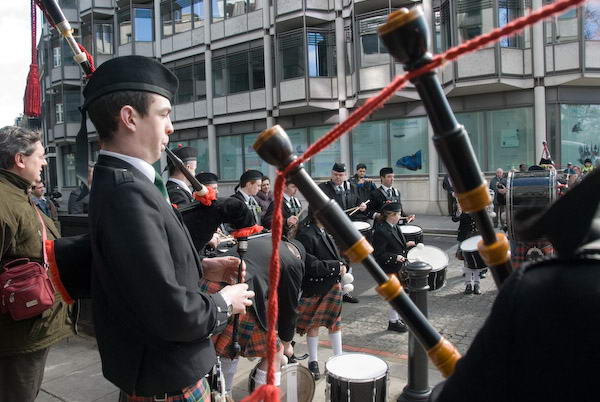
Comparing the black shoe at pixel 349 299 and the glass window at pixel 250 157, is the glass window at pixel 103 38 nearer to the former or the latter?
the glass window at pixel 250 157

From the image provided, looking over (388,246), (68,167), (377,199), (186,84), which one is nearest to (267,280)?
(388,246)

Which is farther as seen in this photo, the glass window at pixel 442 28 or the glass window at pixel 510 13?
the glass window at pixel 442 28

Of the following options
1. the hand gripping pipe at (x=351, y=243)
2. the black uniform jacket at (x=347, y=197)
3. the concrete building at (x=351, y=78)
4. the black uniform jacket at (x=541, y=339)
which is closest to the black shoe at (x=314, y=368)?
the hand gripping pipe at (x=351, y=243)

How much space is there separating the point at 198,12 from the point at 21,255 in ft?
70.8

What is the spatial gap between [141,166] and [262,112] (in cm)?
1857

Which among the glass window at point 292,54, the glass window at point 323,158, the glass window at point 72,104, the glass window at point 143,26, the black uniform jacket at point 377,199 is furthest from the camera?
the glass window at point 72,104

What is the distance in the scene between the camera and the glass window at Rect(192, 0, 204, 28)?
21.8m

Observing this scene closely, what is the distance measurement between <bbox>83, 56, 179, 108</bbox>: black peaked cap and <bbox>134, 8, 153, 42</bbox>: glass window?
82.3 feet

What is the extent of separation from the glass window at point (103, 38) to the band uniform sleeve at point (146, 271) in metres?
28.4

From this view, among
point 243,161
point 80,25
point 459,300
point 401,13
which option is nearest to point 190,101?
point 243,161

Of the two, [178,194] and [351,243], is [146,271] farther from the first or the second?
[178,194]

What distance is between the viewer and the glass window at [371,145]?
56.9ft

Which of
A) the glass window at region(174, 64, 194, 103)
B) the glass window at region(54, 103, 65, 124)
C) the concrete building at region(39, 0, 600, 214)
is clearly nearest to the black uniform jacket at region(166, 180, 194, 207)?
the concrete building at region(39, 0, 600, 214)

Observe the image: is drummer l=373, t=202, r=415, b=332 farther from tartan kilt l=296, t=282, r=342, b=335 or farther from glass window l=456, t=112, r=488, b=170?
glass window l=456, t=112, r=488, b=170
